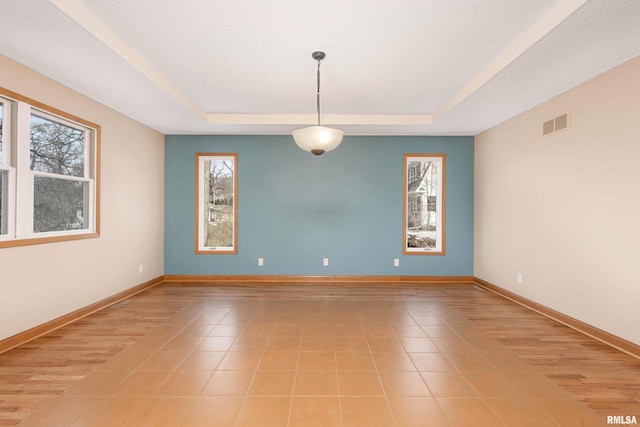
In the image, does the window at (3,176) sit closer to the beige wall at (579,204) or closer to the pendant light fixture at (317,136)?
the pendant light fixture at (317,136)

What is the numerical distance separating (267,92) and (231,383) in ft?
10.3

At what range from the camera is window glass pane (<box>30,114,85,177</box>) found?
296cm

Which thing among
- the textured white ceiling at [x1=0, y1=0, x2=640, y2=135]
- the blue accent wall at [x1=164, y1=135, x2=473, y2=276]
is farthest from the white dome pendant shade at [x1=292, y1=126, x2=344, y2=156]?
A: the blue accent wall at [x1=164, y1=135, x2=473, y2=276]

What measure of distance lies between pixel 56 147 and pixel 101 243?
1228 mm

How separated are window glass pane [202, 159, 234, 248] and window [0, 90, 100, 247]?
71.5 inches

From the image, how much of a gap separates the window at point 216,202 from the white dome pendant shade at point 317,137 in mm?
2849

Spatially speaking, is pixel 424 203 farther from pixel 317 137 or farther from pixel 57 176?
pixel 57 176

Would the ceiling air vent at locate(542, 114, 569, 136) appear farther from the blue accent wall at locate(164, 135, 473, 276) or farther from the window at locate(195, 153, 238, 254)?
the window at locate(195, 153, 238, 254)

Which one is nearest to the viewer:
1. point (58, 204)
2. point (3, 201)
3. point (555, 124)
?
point (3, 201)

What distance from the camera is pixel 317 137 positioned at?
2.74 m

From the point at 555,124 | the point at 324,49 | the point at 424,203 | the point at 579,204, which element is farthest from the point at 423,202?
the point at 324,49

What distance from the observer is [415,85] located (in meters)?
3.47

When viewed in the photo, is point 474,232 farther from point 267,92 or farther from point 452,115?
point 267,92

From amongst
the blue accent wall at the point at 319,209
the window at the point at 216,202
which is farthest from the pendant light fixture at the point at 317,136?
the window at the point at 216,202
